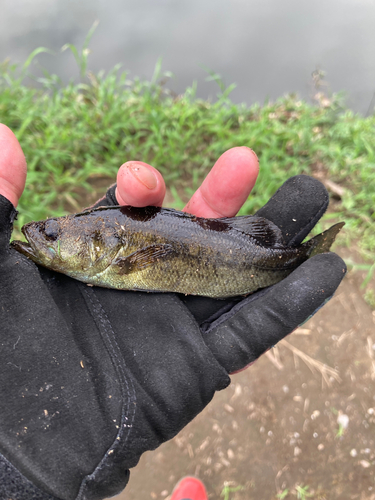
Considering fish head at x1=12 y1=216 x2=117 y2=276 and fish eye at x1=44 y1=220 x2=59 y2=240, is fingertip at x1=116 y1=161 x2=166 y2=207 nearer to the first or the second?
fish head at x1=12 y1=216 x2=117 y2=276

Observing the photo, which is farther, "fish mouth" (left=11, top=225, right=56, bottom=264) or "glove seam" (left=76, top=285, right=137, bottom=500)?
"fish mouth" (left=11, top=225, right=56, bottom=264)

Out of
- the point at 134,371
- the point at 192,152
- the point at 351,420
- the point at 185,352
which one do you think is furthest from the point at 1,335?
the point at 192,152

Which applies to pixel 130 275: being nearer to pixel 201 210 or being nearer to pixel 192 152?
pixel 201 210

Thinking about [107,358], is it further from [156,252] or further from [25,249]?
[25,249]

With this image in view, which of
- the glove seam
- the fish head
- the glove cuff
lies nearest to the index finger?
the fish head

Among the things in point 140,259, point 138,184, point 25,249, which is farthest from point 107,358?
point 138,184

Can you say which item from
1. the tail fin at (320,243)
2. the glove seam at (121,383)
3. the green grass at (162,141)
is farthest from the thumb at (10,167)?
the tail fin at (320,243)
